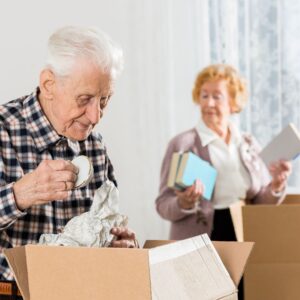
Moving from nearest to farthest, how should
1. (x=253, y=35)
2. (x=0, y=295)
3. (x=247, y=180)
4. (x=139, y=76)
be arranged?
(x=0, y=295)
(x=247, y=180)
(x=139, y=76)
(x=253, y=35)

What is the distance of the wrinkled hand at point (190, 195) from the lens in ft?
9.81

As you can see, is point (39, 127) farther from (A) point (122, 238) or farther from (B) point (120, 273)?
(B) point (120, 273)

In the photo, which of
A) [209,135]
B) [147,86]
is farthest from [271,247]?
[147,86]

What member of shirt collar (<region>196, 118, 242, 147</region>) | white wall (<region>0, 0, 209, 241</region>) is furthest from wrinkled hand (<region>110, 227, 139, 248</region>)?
white wall (<region>0, 0, 209, 241</region>)

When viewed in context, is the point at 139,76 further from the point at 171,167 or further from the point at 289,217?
the point at 289,217

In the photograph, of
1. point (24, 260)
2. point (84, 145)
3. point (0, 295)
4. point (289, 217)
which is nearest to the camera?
point (24, 260)

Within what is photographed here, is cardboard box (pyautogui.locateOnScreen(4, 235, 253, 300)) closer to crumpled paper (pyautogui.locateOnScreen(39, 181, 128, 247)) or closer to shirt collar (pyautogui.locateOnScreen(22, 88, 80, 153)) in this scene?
crumpled paper (pyautogui.locateOnScreen(39, 181, 128, 247))

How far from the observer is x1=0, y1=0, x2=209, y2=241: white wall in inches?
146

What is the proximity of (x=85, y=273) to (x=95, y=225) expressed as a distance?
219 mm

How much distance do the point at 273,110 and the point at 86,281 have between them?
301 centimetres

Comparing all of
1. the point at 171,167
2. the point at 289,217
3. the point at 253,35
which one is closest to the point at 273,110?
the point at 253,35

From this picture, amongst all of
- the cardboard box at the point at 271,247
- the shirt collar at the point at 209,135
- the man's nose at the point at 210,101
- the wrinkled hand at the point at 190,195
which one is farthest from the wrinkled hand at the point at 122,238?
the man's nose at the point at 210,101

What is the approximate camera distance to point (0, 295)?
1547 millimetres

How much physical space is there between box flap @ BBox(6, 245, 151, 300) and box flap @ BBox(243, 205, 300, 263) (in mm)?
873
